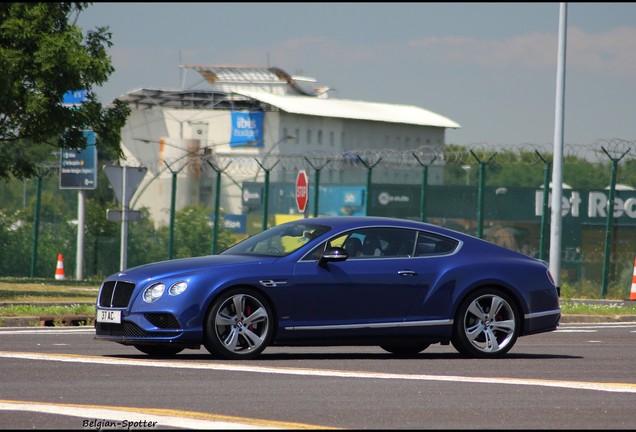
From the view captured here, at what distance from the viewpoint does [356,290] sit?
44.3ft

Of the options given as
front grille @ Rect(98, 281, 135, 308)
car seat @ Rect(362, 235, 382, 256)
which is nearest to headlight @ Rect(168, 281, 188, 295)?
front grille @ Rect(98, 281, 135, 308)

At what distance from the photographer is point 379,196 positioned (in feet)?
117

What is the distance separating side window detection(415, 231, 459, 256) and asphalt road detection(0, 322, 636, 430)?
1047 mm

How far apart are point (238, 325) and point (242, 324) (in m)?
0.04

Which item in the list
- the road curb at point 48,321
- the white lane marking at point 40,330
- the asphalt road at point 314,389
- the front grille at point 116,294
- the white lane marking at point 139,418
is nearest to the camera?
the white lane marking at point 139,418

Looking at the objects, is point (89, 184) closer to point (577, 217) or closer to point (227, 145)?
point (577, 217)

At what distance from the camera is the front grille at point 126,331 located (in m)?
12.9

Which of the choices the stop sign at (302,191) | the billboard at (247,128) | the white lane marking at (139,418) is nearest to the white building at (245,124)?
the billboard at (247,128)

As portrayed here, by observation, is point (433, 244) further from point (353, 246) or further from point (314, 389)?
point (314, 389)

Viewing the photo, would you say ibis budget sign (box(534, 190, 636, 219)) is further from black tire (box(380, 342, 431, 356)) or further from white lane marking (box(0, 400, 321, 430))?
white lane marking (box(0, 400, 321, 430))

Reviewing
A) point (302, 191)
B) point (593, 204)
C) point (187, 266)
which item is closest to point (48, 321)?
point (187, 266)

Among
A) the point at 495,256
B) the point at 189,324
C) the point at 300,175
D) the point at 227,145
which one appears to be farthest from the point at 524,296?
the point at 227,145

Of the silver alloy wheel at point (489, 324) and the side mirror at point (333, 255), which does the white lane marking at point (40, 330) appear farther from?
the silver alloy wheel at point (489, 324)

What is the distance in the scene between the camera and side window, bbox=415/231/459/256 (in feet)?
45.9
